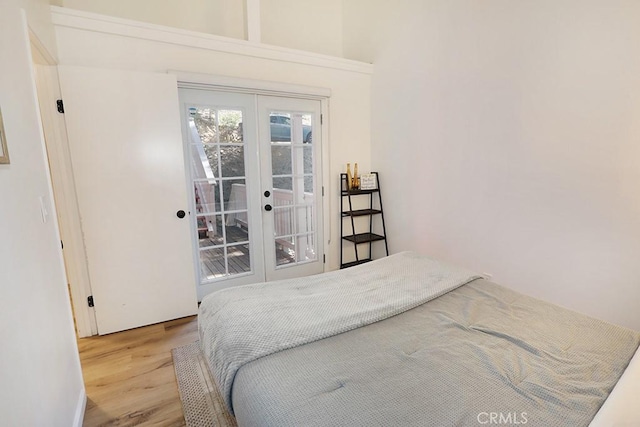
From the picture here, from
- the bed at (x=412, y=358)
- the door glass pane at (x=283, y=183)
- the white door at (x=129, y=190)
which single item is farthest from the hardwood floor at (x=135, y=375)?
the door glass pane at (x=283, y=183)

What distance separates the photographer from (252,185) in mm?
3018

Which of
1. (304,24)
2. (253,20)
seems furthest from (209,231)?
(304,24)

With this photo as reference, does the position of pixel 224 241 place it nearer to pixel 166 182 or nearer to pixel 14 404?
pixel 166 182

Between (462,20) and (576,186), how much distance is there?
1.58 metres

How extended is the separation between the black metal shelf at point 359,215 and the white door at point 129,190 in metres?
1.69

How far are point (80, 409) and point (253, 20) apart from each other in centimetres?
315

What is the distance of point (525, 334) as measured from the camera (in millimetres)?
1258

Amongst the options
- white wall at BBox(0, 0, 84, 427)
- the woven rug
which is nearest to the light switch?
white wall at BBox(0, 0, 84, 427)

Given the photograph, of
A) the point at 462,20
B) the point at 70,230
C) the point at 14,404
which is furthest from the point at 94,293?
the point at 462,20

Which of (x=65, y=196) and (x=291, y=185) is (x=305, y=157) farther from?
(x=65, y=196)

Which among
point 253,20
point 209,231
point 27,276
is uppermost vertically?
point 253,20

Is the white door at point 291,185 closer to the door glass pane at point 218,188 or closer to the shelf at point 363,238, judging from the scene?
the door glass pane at point 218,188

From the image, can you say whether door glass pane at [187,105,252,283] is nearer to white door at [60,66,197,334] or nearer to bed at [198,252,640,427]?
white door at [60,66,197,334]

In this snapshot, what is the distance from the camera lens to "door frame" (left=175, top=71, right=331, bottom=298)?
257 cm
